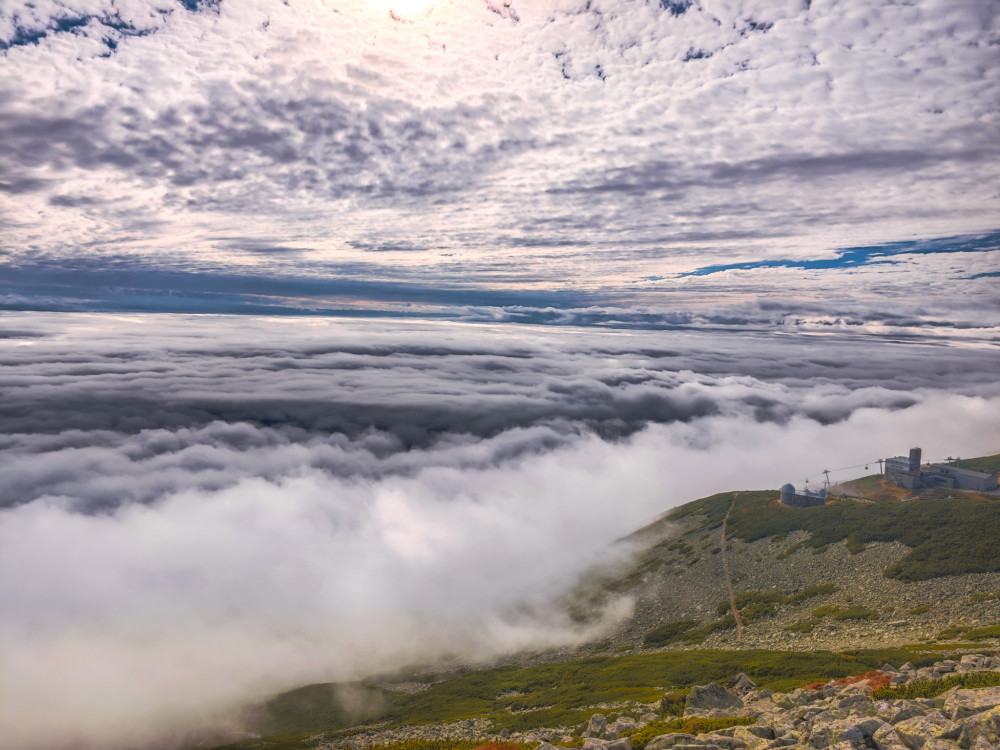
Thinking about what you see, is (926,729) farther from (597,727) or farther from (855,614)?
(855,614)

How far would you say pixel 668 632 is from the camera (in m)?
126

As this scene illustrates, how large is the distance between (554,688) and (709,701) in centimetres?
6176

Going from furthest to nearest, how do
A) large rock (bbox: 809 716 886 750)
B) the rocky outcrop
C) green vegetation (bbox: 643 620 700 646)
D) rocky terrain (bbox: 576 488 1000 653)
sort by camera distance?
1. green vegetation (bbox: 643 620 700 646)
2. rocky terrain (bbox: 576 488 1000 653)
3. large rock (bbox: 809 716 886 750)
4. the rocky outcrop

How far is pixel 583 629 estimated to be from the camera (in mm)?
156375

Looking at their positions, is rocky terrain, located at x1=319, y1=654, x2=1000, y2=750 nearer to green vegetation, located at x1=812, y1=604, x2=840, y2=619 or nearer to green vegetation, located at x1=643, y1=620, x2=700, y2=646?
green vegetation, located at x1=812, y1=604, x2=840, y2=619

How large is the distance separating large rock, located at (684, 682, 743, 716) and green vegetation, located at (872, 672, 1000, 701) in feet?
55.8

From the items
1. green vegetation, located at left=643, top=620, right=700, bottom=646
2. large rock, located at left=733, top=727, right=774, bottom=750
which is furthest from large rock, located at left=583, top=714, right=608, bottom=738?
green vegetation, located at left=643, top=620, right=700, bottom=646

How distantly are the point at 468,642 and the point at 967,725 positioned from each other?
19303 cm

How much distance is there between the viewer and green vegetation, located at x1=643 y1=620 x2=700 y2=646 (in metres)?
123

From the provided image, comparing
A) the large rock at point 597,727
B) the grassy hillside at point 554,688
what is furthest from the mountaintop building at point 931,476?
the large rock at point 597,727

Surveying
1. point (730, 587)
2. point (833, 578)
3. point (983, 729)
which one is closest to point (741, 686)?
point (983, 729)

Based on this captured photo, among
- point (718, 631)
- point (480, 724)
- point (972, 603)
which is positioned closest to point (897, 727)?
point (480, 724)

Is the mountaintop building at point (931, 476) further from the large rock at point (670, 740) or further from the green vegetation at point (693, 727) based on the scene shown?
the large rock at point (670, 740)

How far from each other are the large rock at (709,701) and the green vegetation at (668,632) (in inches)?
2822
